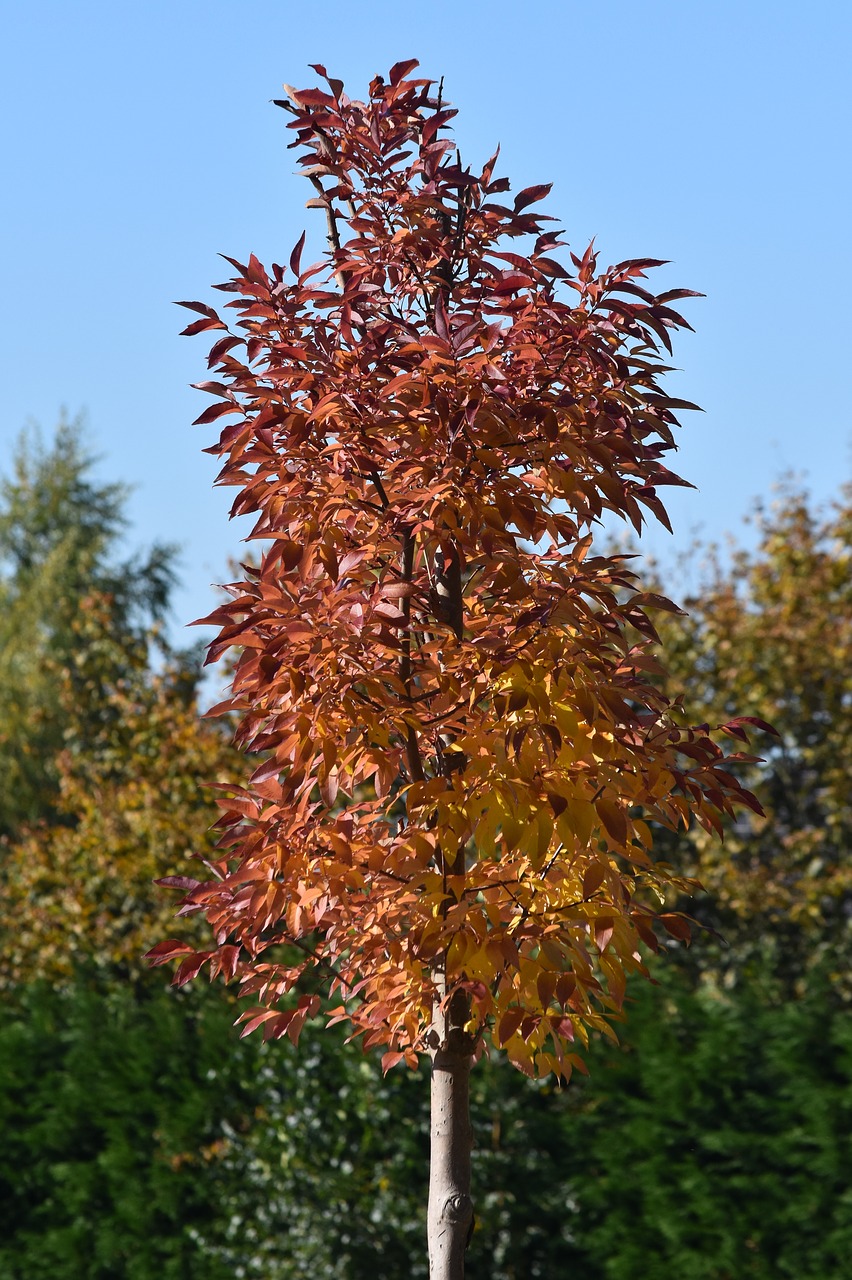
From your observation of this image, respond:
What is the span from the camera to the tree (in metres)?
2.49

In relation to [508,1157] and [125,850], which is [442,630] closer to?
[508,1157]

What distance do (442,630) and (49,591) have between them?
16910 millimetres

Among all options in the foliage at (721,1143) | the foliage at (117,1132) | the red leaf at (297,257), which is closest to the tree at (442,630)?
the red leaf at (297,257)

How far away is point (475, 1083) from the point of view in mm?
5891

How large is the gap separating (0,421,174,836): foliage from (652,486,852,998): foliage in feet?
22.2

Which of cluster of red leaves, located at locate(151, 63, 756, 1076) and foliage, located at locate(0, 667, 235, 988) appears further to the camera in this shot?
foliage, located at locate(0, 667, 235, 988)

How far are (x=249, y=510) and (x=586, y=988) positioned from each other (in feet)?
3.68

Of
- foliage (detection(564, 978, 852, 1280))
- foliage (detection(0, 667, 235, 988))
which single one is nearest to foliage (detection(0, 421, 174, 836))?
foliage (detection(0, 667, 235, 988))

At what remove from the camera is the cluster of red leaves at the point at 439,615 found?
249cm

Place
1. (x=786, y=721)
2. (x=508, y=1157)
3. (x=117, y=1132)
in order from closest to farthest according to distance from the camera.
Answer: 1. (x=508, y=1157)
2. (x=117, y=1132)
3. (x=786, y=721)

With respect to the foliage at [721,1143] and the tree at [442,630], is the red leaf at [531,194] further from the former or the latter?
the foliage at [721,1143]

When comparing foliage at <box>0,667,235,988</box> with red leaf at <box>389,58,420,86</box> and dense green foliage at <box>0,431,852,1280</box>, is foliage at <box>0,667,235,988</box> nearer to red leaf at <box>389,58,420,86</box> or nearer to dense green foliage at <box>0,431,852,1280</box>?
dense green foliage at <box>0,431,852,1280</box>

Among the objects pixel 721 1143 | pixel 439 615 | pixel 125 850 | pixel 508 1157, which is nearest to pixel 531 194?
pixel 439 615

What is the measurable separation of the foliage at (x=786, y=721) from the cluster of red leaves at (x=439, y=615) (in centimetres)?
537
